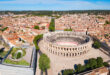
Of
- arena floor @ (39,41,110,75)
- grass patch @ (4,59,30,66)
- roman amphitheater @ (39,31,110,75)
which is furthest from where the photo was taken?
roman amphitheater @ (39,31,110,75)

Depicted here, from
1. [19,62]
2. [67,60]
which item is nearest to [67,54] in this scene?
[67,60]

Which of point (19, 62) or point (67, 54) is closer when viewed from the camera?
point (19, 62)

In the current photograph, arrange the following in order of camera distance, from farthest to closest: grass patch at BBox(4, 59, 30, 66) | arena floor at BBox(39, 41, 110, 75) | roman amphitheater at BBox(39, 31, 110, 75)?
roman amphitheater at BBox(39, 31, 110, 75) → arena floor at BBox(39, 41, 110, 75) → grass patch at BBox(4, 59, 30, 66)

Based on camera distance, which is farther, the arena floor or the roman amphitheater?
the roman amphitheater

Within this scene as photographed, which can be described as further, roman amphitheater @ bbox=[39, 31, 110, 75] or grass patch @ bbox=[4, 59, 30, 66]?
roman amphitheater @ bbox=[39, 31, 110, 75]

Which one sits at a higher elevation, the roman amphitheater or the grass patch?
the grass patch

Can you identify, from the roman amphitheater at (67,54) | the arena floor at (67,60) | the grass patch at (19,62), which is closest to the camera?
the grass patch at (19,62)

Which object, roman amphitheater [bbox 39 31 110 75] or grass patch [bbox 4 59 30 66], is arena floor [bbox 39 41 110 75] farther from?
grass patch [bbox 4 59 30 66]

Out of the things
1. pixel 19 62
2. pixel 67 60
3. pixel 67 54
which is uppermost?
pixel 19 62

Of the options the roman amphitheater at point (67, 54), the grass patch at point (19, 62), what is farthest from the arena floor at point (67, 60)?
the grass patch at point (19, 62)

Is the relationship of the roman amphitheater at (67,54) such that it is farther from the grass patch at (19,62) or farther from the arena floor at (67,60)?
the grass patch at (19,62)

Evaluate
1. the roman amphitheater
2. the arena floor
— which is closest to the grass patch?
the roman amphitheater

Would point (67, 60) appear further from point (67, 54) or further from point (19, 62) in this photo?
point (19, 62)

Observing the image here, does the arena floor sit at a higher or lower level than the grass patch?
lower
